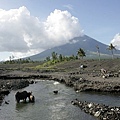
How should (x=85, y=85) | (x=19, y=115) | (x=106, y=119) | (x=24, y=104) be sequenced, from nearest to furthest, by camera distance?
(x=106, y=119) → (x=19, y=115) → (x=24, y=104) → (x=85, y=85)

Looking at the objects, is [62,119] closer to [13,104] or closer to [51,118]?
[51,118]

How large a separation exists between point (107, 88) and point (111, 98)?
310 inches

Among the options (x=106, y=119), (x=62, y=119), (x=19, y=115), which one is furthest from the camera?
(x=19, y=115)

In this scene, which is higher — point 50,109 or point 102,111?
point 102,111

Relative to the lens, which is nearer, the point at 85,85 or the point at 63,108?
the point at 63,108

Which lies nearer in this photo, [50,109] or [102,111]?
[102,111]

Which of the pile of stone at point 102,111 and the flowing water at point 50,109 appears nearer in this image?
the pile of stone at point 102,111

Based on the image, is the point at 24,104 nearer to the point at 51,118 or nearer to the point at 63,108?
the point at 63,108

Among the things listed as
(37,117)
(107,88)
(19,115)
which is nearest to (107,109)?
(37,117)

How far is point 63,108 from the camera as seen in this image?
38844 mm

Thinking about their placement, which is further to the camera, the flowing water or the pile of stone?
the flowing water

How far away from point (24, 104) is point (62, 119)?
12.5 meters

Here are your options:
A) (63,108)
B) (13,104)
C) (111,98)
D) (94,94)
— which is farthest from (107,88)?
(13,104)

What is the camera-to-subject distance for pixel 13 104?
43.8 metres
